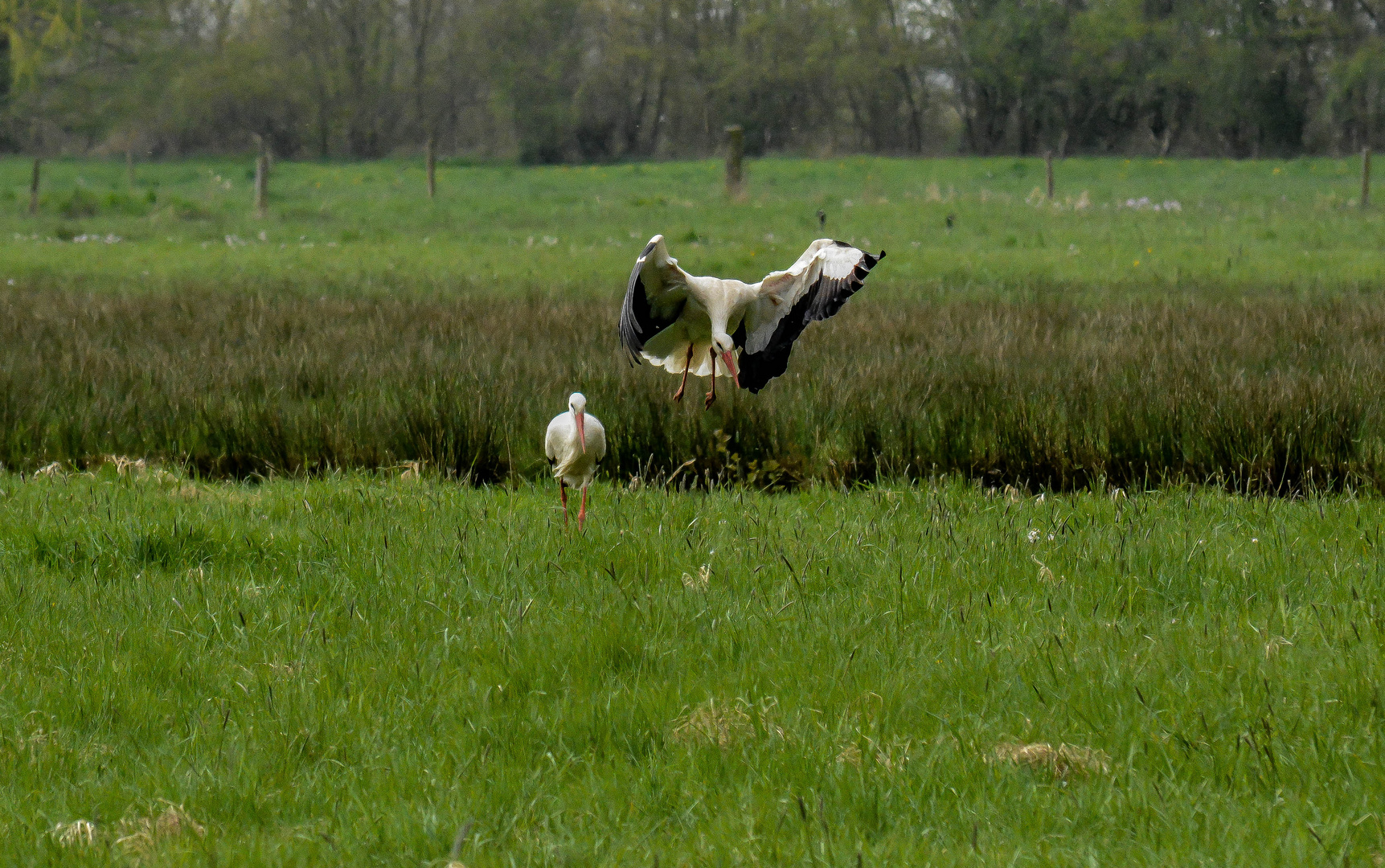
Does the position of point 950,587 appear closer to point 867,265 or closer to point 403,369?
point 867,265

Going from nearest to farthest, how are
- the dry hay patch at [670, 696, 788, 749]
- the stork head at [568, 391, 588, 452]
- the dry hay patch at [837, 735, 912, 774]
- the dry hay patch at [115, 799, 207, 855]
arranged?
the dry hay patch at [115, 799, 207, 855], the dry hay patch at [837, 735, 912, 774], the dry hay patch at [670, 696, 788, 749], the stork head at [568, 391, 588, 452]

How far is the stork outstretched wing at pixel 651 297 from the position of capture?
466cm

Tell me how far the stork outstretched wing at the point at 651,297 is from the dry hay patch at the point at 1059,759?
2.17 meters

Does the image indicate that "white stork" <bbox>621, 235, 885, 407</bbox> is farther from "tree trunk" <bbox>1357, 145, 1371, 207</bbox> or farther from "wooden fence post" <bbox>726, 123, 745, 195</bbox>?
"tree trunk" <bbox>1357, 145, 1371, 207</bbox>

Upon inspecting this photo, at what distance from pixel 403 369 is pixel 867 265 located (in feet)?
14.7

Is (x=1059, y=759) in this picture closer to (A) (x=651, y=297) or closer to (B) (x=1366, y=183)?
(A) (x=651, y=297)

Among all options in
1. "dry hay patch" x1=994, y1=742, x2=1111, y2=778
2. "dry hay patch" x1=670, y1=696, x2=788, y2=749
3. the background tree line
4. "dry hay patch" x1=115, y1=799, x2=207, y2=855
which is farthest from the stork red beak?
the background tree line

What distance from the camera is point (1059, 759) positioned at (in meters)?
3.18

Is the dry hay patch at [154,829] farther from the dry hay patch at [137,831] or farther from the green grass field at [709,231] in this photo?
Result: the green grass field at [709,231]

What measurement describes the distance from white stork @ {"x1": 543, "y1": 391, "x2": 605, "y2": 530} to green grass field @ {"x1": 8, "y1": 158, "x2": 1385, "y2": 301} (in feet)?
31.2

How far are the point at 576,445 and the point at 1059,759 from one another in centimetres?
242

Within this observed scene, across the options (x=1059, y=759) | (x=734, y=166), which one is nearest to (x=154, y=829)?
(x=1059, y=759)

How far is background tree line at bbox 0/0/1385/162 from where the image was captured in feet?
162

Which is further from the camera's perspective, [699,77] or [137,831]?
[699,77]
